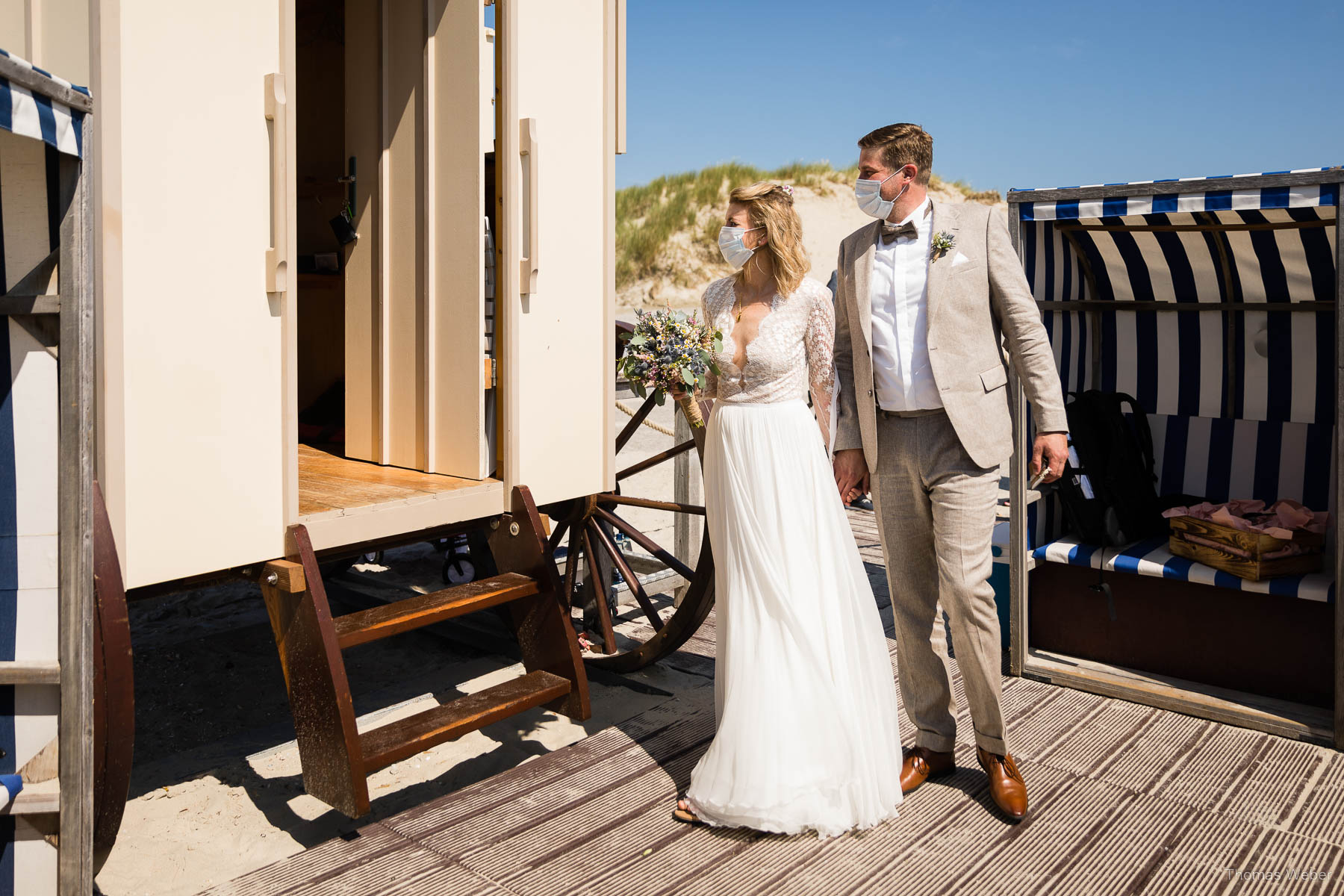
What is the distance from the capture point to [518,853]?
9.39 feet

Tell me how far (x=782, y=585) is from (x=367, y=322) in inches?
88.3

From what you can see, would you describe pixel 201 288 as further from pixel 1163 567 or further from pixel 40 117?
pixel 1163 567

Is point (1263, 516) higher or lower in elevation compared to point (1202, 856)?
higher

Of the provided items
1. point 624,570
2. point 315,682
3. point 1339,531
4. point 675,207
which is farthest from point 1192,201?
point 675,207

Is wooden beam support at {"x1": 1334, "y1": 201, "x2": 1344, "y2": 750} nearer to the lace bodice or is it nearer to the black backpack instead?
the black backpack

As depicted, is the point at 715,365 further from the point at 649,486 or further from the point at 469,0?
the point at 649,486

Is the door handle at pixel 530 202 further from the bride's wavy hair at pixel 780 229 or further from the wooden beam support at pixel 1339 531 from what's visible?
the wooden beam support at pixel 1339 531

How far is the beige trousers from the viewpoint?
3035 mm

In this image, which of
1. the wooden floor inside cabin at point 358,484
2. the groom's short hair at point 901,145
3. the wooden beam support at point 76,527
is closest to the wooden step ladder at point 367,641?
the wooden floor inside cabin at point 358,484

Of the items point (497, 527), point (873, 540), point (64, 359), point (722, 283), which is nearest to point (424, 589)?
point (497, 527)

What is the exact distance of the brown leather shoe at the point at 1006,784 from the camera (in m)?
3.02

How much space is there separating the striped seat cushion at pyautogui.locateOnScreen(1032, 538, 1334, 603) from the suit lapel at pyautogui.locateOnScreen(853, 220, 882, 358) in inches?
70.9

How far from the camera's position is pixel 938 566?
10.2 ft

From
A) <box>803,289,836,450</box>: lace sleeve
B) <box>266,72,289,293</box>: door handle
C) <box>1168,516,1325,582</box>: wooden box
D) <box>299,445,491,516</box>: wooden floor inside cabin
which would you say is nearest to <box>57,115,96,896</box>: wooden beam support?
<box>266,72,289,293</box>: door handle
